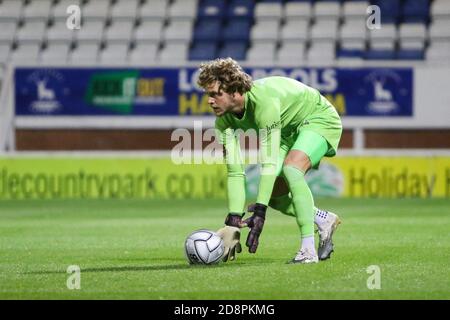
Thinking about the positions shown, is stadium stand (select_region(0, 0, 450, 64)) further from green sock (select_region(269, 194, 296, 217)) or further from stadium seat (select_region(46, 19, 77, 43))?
green sock (select_region(269, 194, 296, 217))

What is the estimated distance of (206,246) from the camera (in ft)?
35.2

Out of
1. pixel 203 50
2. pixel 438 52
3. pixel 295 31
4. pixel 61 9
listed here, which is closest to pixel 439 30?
pixel 438 52

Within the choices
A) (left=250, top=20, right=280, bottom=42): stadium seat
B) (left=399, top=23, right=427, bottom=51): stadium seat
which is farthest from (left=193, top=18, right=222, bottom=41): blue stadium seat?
(left=399, top=23, right=427, bottom=51): stadium seat

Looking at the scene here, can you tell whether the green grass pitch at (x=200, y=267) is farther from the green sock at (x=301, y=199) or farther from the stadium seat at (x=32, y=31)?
the stadium seat at (x=32, y=31)

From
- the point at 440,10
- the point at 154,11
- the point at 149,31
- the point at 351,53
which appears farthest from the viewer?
the point at 154,11

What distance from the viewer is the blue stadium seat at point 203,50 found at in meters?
29.6

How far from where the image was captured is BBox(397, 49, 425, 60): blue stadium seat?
29.0 m

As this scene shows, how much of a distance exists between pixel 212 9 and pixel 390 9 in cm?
466

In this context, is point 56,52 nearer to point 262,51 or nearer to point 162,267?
point 262,51

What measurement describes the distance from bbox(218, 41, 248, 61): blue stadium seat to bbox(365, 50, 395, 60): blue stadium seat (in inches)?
122

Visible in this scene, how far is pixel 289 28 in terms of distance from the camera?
3047 cm

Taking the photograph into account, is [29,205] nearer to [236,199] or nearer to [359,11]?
[359,11]
